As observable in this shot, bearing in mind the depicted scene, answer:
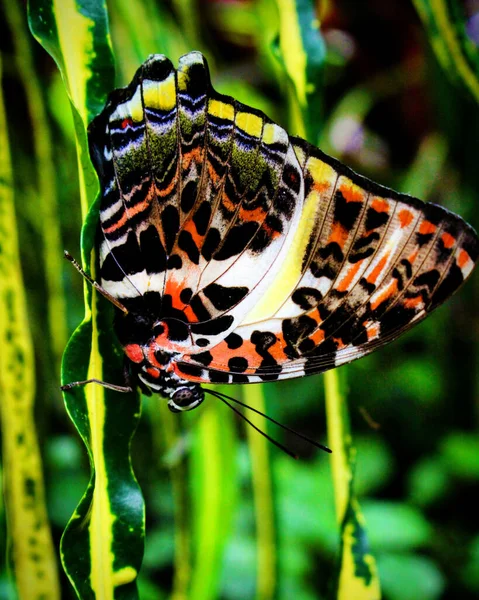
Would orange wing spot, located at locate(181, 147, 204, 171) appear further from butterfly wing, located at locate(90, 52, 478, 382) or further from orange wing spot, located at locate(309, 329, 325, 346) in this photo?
orange wing spot, located at locate(309, 329, 325, 346)

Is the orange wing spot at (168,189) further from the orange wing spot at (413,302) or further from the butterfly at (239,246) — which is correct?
the orange wing spot at (413,302)

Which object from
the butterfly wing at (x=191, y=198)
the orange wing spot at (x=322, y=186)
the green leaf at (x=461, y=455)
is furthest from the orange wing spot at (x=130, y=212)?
the green leaf at (x=461, y=455)

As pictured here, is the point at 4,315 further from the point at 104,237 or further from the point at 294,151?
the point at 294,151

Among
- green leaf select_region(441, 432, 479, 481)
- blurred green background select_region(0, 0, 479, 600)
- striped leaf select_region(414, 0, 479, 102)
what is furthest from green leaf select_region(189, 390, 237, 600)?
green leaf select_region(441, 432, 479, 481)

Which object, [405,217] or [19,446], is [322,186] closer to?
[405,217]

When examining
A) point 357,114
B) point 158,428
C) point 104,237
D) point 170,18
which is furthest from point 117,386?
point 357,114

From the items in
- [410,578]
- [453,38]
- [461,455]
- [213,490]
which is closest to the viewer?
[453,38]

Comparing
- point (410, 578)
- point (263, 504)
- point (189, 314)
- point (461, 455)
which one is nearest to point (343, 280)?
point (189, 314)
